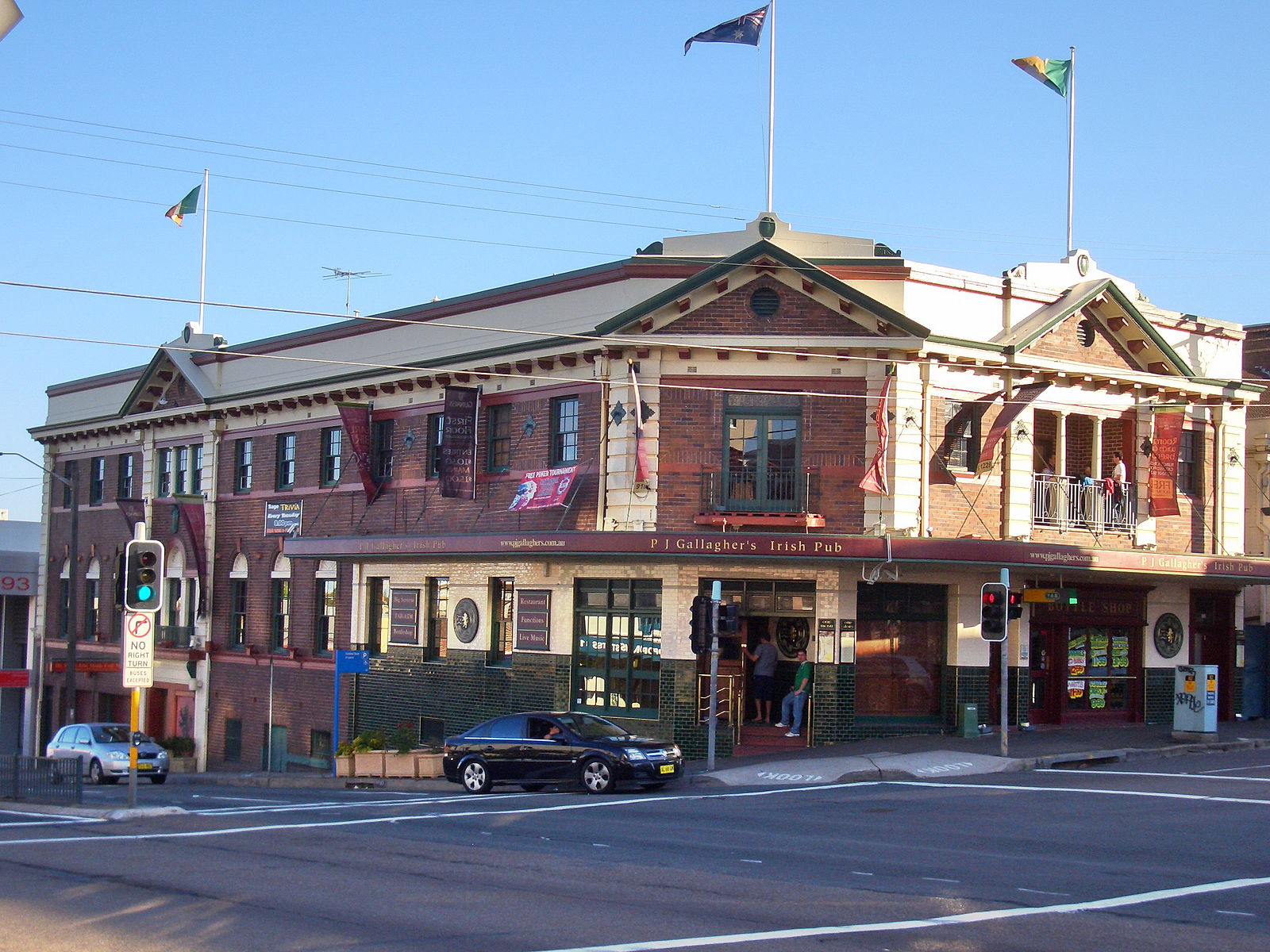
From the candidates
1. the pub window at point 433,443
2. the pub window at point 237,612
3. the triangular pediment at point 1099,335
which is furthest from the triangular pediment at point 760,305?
the pub window at point 237,612

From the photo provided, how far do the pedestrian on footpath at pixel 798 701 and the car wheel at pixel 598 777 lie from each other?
5544mm

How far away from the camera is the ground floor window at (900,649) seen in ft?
89.9

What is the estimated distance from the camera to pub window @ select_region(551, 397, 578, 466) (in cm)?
2917

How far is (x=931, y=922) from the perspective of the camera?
11180 mm

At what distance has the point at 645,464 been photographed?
88.8 ft

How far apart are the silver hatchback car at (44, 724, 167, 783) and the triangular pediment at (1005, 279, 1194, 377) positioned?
69.9 feet

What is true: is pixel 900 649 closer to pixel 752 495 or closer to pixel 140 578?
pixel 752 495

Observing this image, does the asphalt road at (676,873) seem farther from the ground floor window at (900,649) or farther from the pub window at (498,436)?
the pub window at (498,436)

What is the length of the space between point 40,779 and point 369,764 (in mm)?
7426

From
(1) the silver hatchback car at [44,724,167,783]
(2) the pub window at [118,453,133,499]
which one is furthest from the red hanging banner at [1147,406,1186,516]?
(2) the pub window at [118,453,133,499]

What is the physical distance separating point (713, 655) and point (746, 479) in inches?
158

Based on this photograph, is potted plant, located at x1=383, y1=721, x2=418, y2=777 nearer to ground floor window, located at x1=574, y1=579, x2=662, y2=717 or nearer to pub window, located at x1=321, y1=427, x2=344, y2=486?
ground floor window, located at x1=574, y1=579, x2=662, y2=717

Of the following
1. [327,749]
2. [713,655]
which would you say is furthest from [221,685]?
[713,655]

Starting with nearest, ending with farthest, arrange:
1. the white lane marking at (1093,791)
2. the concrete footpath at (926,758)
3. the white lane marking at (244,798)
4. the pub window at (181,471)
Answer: the white lane marking at (1093,791) < the white lane marking at (244,798) < the concrete footpath at (926,758) < the pub window at (181,471)
